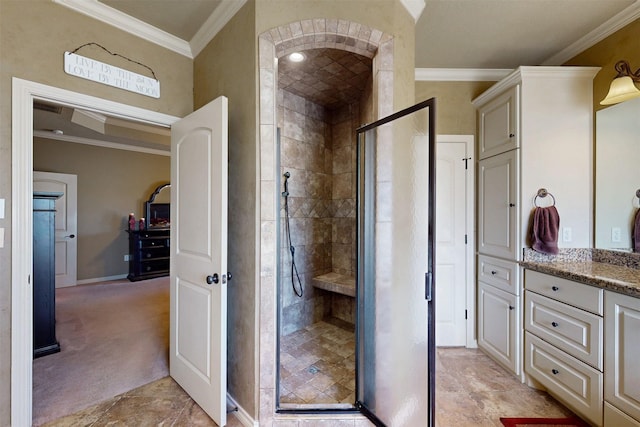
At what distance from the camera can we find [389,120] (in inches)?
59.6

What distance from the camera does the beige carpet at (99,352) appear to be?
1937 mm

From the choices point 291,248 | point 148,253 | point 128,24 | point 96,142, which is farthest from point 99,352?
point 96,142

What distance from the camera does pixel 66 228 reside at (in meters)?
4.70

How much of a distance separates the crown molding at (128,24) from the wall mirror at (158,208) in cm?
431

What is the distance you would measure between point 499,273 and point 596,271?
66cm

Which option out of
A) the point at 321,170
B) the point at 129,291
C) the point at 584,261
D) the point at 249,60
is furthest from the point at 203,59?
the point at 129,291

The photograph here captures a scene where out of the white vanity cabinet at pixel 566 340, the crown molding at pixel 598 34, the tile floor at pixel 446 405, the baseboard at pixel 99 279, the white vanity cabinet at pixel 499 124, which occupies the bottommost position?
the tile floor at pixel 446 405

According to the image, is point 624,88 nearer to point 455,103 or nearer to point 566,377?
point 455,103

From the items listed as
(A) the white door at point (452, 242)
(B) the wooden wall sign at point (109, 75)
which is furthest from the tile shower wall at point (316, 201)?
(B) the wooden wall sign at point (109, 75)

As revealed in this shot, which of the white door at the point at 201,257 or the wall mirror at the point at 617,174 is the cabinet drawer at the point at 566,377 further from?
the white door at the point at 201,257

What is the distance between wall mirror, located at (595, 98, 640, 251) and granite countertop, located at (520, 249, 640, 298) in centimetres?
21

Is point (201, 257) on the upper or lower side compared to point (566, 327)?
upper

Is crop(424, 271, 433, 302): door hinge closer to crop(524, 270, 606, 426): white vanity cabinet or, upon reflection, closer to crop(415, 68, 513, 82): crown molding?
crop(524, 270, 606, 426): white vanity cabinet

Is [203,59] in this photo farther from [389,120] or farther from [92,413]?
[92,413]
